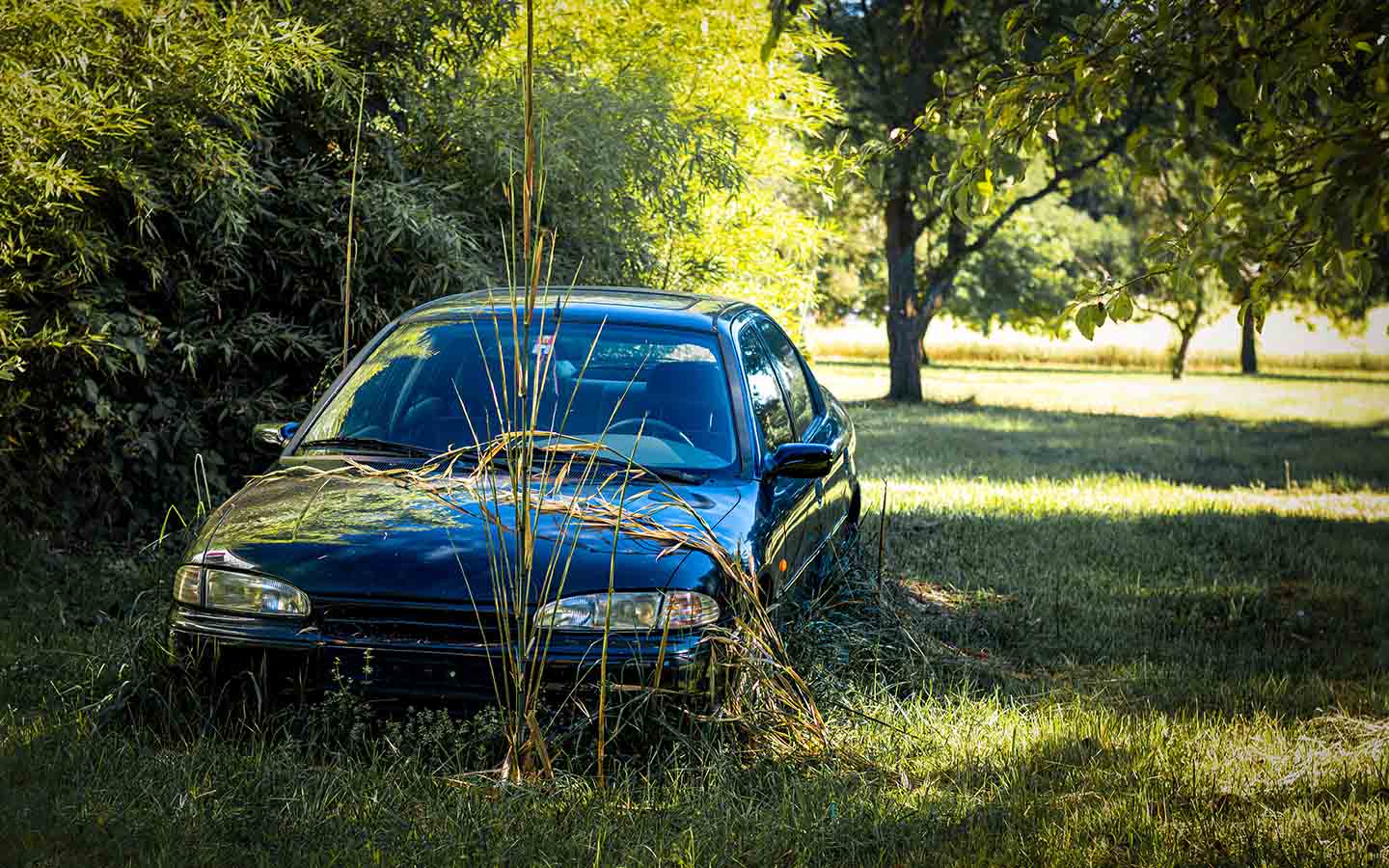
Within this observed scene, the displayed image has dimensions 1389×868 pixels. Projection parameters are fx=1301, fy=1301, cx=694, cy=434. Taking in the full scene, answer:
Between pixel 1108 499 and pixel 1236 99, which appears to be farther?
pixel 1108 499

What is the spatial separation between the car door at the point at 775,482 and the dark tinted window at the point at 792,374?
12 cm

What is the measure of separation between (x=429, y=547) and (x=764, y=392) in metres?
1.88

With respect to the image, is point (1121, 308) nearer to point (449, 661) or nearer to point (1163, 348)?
point (449, 661)

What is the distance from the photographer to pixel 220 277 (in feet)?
25.0

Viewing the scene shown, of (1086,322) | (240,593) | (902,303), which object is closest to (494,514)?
(240,593)

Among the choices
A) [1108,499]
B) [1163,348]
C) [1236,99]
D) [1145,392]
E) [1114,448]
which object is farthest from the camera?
[1163,348]

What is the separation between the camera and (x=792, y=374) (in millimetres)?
6285

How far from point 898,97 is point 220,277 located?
55.0 feet

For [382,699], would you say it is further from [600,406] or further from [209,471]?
[209,471]

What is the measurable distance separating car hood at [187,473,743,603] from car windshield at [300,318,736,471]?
0.48 meters

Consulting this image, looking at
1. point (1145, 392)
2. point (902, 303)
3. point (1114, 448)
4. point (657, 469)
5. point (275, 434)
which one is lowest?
point (1145, 392)

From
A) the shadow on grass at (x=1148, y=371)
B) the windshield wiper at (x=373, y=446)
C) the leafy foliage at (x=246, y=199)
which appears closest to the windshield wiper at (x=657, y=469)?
the windshield wiper at (x=373, y=446)

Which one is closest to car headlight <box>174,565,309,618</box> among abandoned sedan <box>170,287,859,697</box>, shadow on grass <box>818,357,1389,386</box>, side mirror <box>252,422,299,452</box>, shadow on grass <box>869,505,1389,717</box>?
abandoned sedan <box>170,287,859,697</box>

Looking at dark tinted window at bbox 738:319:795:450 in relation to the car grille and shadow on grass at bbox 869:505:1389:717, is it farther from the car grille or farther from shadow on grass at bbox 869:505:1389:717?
the car grille
